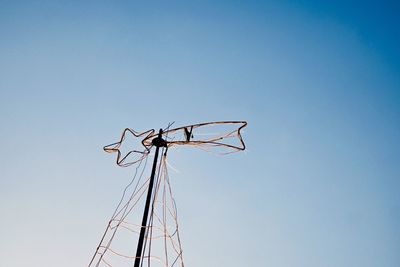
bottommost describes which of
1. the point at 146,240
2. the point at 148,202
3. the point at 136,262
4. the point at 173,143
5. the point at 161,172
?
the point at 136,262

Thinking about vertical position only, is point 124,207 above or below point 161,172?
below

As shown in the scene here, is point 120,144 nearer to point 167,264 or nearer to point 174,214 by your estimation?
point 174,214

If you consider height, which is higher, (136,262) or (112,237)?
(112,237)

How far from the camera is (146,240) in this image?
140 inches

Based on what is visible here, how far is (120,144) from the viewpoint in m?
4.55

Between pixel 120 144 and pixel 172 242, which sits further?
pixel 120 144

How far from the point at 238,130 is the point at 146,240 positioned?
5.90 ft

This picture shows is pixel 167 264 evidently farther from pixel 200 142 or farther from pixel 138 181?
pixel 200 142

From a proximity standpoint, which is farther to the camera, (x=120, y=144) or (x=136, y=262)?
(x=120, y=144)

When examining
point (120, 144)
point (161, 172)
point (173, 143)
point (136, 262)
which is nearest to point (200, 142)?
point (173, 143)

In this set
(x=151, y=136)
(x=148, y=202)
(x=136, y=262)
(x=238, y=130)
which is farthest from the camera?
(x=151, y=136)

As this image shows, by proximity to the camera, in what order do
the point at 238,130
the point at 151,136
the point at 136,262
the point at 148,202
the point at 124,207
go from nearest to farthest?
the point at 136,262
the point at 148,202
the point at 238,130
the point at 124,207
the point at 151,136

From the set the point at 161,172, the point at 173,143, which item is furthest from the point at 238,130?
the point at 161,172

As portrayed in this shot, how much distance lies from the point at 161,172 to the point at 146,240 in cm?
101
